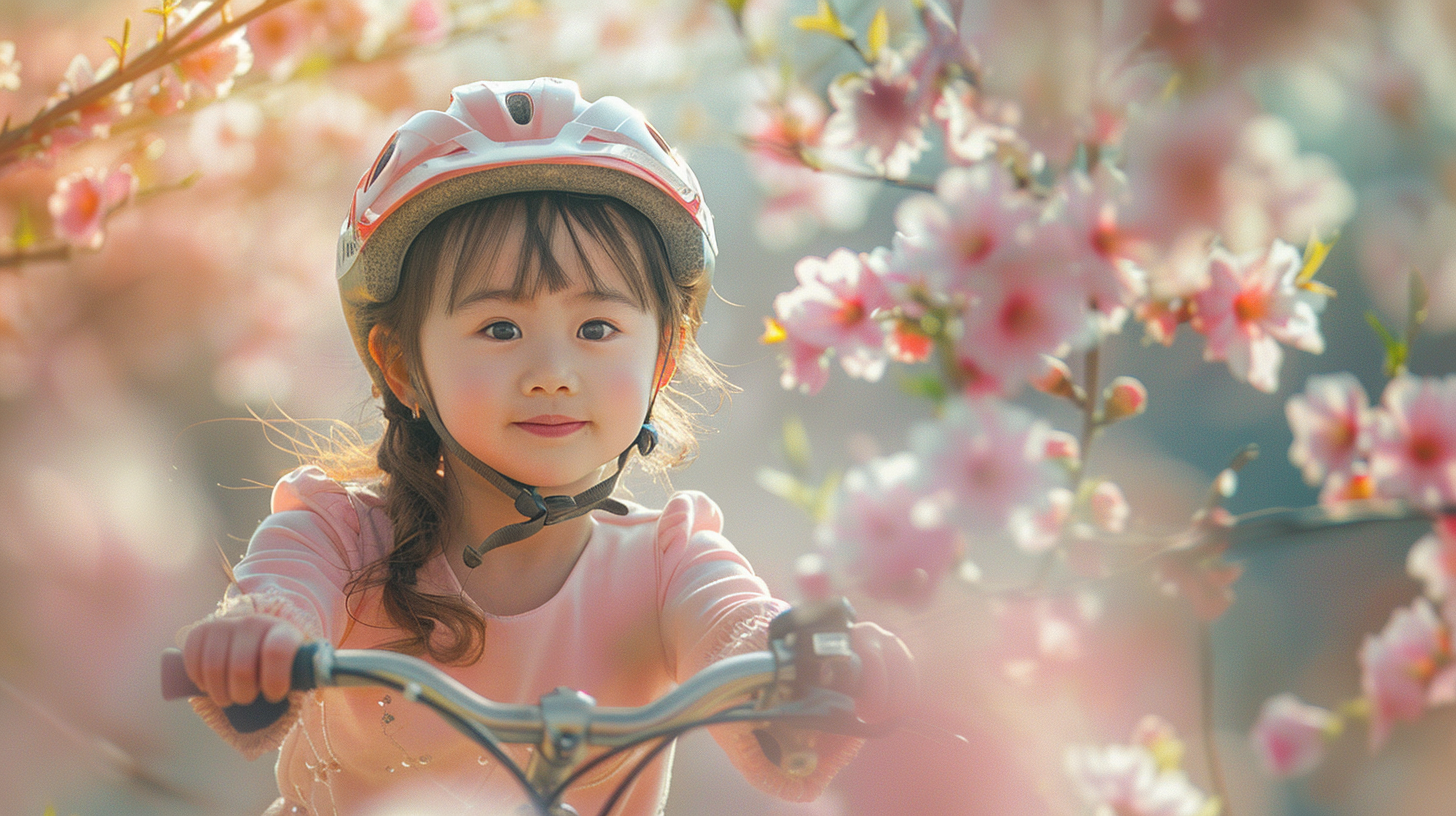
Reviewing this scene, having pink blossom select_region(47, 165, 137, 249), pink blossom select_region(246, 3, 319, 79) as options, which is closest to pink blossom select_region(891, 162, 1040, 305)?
pink blossom select_region(47, 165, 137, 249)

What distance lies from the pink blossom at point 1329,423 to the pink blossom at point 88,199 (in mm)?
1736

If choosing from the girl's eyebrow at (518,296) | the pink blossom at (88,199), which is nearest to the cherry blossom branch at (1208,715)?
the girl's eyebrow at (518,296)

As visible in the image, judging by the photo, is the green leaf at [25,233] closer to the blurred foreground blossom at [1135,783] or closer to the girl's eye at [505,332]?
the girl's eye at [505,332]

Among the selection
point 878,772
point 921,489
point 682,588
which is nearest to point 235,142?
point 682,588

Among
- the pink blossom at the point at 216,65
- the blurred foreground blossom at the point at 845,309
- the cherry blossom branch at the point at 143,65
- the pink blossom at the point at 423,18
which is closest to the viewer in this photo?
the blurred foreground blossom at the point at 845,309

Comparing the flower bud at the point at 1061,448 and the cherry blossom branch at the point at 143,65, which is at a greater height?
the cherry blossom branch at the point at 143,65

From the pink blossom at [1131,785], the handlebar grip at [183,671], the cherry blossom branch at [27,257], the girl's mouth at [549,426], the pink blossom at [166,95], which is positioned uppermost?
the pink blossom at [166,95]

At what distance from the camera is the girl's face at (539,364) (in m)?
1.40

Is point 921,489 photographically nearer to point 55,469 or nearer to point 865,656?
point 865,656

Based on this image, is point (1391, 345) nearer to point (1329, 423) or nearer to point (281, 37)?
point (1329, 423)

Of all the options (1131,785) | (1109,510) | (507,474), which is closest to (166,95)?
(507,474)

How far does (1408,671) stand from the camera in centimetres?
85

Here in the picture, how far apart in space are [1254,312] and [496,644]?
3.68 ft

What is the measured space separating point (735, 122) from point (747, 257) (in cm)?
158
